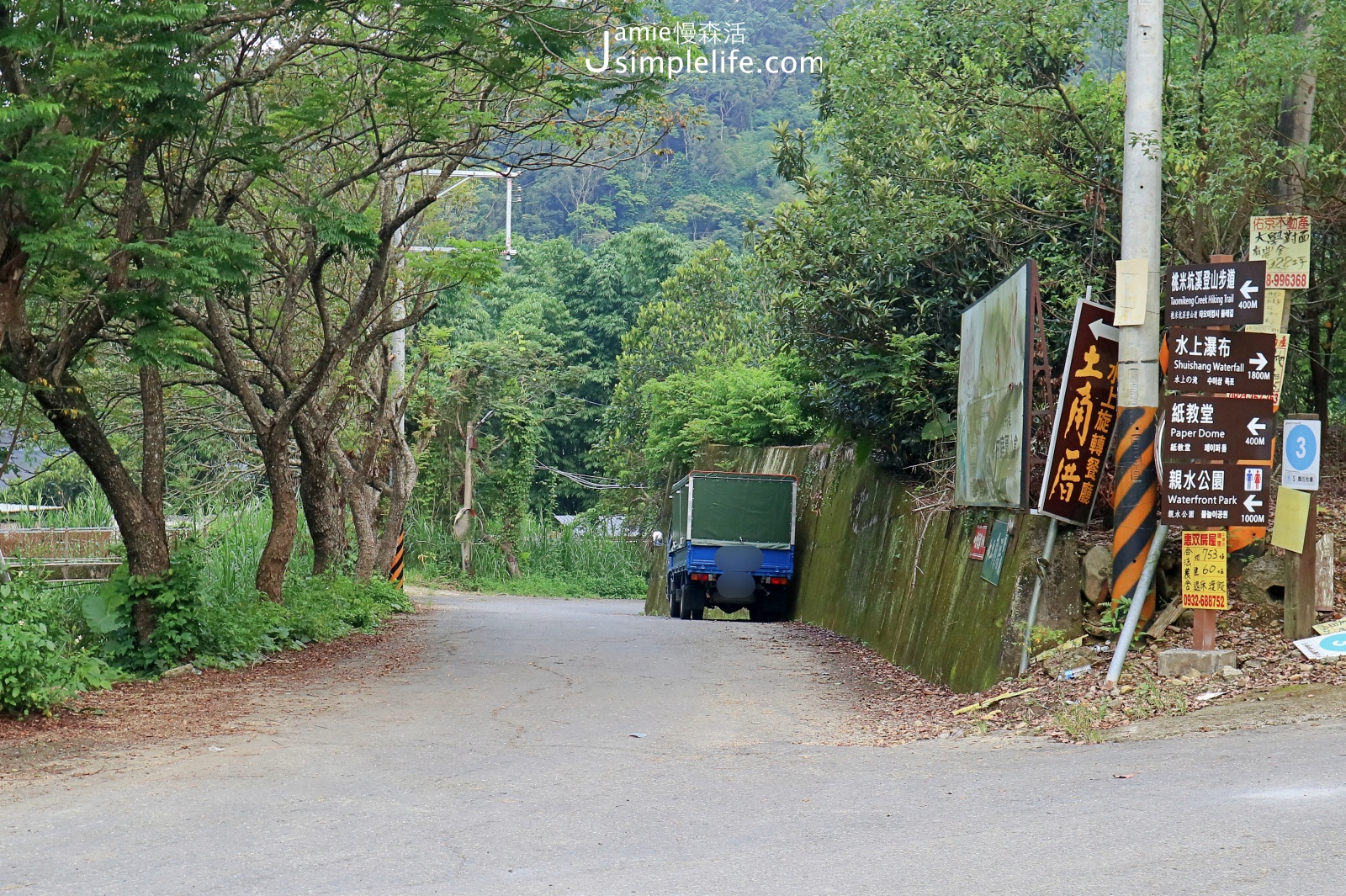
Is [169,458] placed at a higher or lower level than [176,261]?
lower

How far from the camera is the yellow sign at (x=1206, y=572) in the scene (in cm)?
916

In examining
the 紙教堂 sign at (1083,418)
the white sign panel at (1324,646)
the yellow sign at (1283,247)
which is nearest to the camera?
Result: the white sign panel at (1324,646)

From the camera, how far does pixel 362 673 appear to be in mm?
13633

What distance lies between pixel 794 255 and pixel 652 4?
20.3 feet

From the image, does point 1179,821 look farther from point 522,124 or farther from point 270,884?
point 522,124

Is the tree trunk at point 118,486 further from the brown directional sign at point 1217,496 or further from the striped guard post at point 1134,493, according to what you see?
the brown directional sign at point 1217,496

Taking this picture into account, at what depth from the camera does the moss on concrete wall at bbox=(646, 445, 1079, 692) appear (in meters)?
10.8

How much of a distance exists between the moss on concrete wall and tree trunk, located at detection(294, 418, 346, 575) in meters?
7.62

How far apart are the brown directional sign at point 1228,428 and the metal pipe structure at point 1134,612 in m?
0.74

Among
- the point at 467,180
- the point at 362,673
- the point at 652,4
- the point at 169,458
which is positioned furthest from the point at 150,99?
the point at 169,458

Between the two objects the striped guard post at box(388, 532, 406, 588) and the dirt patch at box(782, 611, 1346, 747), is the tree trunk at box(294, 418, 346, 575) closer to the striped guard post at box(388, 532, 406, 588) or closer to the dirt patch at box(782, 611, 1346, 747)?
the striped guard post at box(388, 532, 406, 588)

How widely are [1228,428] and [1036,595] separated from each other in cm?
210

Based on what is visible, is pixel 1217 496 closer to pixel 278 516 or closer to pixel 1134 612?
pixel 1134 612

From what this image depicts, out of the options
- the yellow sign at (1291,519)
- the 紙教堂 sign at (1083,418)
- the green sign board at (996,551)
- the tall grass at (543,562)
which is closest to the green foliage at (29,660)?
the 紙教堂 sign at (1083,418)
